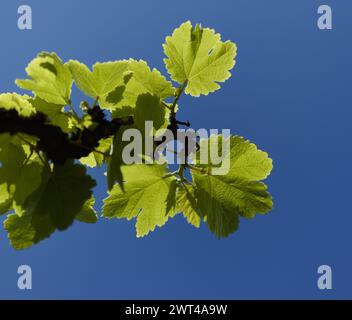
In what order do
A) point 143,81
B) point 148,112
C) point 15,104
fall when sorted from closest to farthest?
point 15,104, point 148,112, point 143,81

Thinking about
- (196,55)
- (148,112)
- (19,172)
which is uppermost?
(196,55)

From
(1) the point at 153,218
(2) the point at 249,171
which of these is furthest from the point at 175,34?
(1) the point at 153,218

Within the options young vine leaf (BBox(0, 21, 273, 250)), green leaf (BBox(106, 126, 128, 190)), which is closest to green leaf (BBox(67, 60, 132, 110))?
young vine leaf (BBox(0, 21, 273, 250))

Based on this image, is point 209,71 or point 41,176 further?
point 209,71

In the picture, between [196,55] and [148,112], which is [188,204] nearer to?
[148,112]

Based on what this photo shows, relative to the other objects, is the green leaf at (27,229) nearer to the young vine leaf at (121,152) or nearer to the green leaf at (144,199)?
the young vine leaf at (121,152)

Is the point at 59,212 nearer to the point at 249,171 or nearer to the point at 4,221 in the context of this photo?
the point at 4,221

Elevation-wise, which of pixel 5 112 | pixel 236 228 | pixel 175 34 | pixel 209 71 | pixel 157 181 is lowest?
pixel 236 228

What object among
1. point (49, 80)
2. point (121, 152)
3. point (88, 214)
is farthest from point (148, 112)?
point (88, 214)
